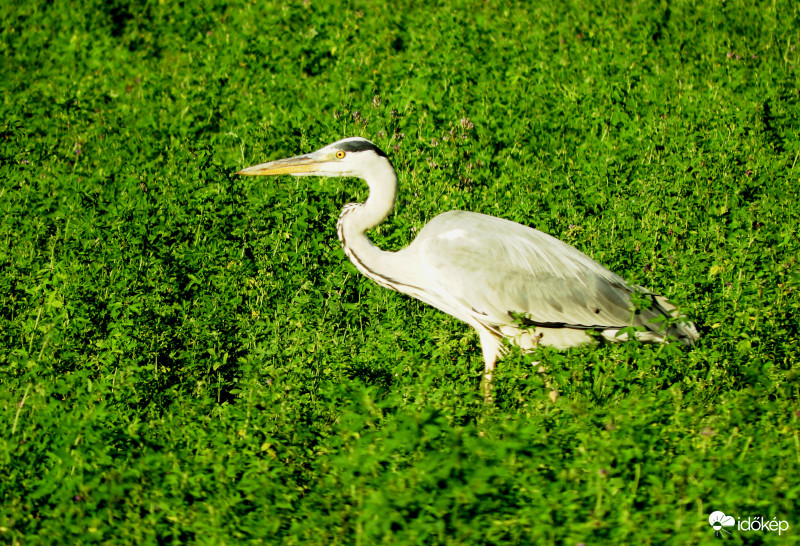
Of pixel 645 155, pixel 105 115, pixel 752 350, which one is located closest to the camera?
pixel 752 350

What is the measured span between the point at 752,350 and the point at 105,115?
5.68m

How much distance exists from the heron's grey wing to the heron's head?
1.81ft

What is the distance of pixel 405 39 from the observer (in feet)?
27.6

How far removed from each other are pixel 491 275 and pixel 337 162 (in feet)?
3.99

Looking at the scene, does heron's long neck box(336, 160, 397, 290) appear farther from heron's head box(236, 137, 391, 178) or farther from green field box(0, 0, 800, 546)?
green field box(0, 0, 800, 546)

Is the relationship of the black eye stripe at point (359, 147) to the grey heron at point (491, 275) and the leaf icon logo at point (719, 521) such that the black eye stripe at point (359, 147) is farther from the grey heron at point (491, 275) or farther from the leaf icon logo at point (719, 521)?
the leaf icon logo at point (719, 521)

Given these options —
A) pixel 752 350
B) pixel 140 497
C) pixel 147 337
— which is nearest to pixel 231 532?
pixel 140 497

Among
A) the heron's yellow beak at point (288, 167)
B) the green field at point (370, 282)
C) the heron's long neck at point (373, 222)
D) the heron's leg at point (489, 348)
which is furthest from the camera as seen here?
the heron's yellow beak at point (288, 167)

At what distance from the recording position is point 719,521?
2850 millimetres

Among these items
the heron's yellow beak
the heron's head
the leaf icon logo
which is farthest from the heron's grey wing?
the leaf icon logo

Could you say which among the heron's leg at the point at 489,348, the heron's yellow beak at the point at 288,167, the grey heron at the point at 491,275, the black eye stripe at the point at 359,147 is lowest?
the heron's leg at the point at 489,348

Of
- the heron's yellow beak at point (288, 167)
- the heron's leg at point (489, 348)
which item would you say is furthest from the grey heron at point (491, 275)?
the heron's yellow beak at point (288, 167)

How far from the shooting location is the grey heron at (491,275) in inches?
188

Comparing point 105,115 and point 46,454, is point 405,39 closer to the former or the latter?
point 105,115
